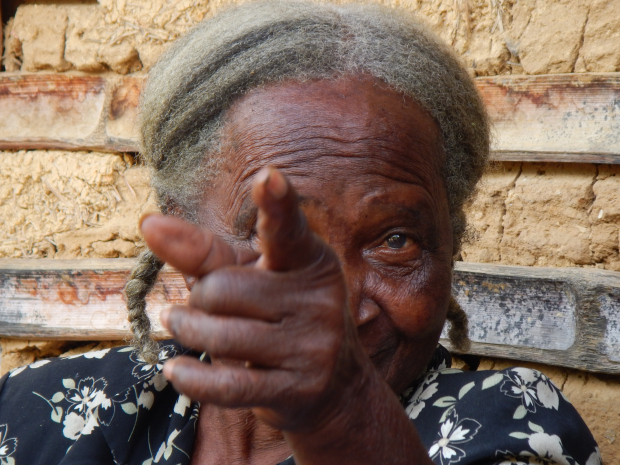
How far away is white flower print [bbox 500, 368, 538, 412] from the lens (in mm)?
1494

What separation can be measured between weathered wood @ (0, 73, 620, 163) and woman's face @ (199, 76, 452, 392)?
0.82 meters

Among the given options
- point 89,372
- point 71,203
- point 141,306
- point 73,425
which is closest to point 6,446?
point 73,425

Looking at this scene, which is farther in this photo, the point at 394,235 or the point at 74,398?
the point at 74,398

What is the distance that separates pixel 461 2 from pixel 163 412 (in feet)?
5.89

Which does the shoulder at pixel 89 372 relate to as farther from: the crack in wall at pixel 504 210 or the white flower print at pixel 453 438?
the crack in wall at pixel 504 210

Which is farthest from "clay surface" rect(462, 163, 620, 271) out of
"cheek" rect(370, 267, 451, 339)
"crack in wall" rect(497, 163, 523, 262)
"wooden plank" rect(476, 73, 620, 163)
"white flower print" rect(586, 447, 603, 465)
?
"white flower print" rect(586, 447, 603, 465)

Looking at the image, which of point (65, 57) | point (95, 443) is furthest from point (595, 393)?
point (65, 57)

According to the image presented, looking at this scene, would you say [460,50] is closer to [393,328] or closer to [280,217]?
[393,328]

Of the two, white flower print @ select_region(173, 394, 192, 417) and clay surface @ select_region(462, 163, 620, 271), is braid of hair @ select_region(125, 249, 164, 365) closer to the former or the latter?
white flower print @ select_region(173, 394, 192, 417)

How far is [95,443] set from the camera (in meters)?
1.83

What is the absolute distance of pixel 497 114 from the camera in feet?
7.89

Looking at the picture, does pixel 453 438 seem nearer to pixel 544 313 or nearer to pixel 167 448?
pixel 167 448

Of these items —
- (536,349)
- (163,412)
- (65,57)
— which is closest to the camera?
(163,412)

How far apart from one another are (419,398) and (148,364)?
871 millimetres
